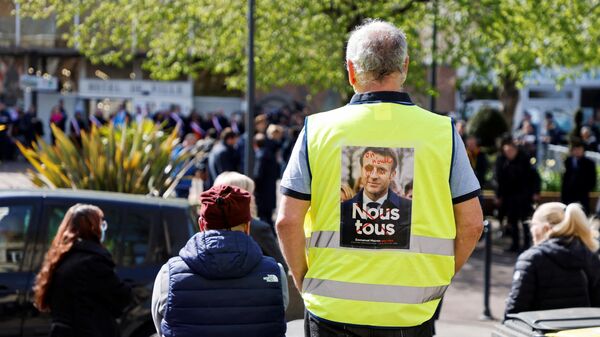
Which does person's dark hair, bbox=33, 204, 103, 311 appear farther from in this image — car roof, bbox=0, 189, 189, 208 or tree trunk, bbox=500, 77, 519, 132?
tree trunk, bbox=500, 77, 519, 132

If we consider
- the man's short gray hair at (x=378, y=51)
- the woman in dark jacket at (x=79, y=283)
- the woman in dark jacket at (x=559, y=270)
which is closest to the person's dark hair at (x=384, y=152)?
the man's short gray hair at (x=378, y=51)

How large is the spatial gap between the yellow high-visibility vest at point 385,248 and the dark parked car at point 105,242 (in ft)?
12.0

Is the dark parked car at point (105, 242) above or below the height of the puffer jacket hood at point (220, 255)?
below

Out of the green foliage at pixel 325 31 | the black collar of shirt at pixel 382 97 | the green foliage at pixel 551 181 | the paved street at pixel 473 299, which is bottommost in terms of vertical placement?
the paved street at pixel 473 299

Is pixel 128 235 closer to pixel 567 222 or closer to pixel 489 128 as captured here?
pixel 567 222

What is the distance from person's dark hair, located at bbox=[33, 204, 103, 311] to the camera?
5.38 metres

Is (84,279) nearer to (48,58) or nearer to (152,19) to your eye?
(152,19)

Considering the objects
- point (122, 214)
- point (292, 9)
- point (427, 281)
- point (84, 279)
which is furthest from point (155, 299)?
point (292, 9)

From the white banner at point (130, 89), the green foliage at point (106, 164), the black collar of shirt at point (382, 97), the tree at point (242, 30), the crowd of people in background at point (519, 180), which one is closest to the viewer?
the black collar of shirt at point (382, 97)

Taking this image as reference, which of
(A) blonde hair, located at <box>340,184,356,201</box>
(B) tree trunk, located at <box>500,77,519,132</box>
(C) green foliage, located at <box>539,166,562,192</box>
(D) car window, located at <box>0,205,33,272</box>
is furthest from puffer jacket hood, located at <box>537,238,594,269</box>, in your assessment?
(B) tree trunk, located at <box>500,77,519,132</box>

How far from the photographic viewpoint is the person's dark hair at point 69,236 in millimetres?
5375

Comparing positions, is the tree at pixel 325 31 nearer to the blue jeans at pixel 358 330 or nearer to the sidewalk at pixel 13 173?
the sidewalk at pixel 13 173

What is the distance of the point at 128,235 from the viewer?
265 inches

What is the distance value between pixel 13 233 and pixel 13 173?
16.9 m
